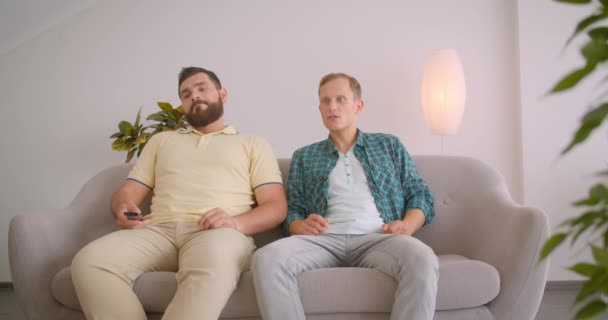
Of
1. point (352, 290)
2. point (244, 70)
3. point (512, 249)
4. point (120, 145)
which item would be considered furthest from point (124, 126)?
point (512, 249)

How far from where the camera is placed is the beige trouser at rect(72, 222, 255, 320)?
1.69m

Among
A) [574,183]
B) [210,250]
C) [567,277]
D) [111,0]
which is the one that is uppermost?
[111,0]

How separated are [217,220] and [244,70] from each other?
201 cm

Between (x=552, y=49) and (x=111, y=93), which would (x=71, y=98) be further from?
(x=552, y=49)

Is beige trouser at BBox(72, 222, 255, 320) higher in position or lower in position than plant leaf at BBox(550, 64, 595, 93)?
lower

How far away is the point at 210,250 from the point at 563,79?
1528 millimetres

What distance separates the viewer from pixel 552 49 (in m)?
3.54

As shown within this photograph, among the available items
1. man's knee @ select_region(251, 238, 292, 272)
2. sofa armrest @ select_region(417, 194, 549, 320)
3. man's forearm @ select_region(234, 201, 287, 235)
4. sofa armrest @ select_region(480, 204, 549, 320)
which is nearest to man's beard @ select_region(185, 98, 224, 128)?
man's forearm @ select_region(234, 201, 287, 235)

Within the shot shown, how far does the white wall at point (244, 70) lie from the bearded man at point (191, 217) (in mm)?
1435

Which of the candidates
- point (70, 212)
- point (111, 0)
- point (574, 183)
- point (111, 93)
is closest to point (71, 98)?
point (111, 93)

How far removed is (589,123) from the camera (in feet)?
1.34

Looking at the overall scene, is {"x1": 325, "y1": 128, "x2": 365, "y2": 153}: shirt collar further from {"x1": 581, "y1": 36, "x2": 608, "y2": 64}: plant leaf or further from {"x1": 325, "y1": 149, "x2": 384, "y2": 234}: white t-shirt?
{"x1": 581, "y1": 36, "x2": 608, "y2": 64}: plant leaf

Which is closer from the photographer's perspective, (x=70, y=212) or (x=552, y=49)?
(x=70, y=212)

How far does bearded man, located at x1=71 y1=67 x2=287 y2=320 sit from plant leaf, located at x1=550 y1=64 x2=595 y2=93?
140cm
